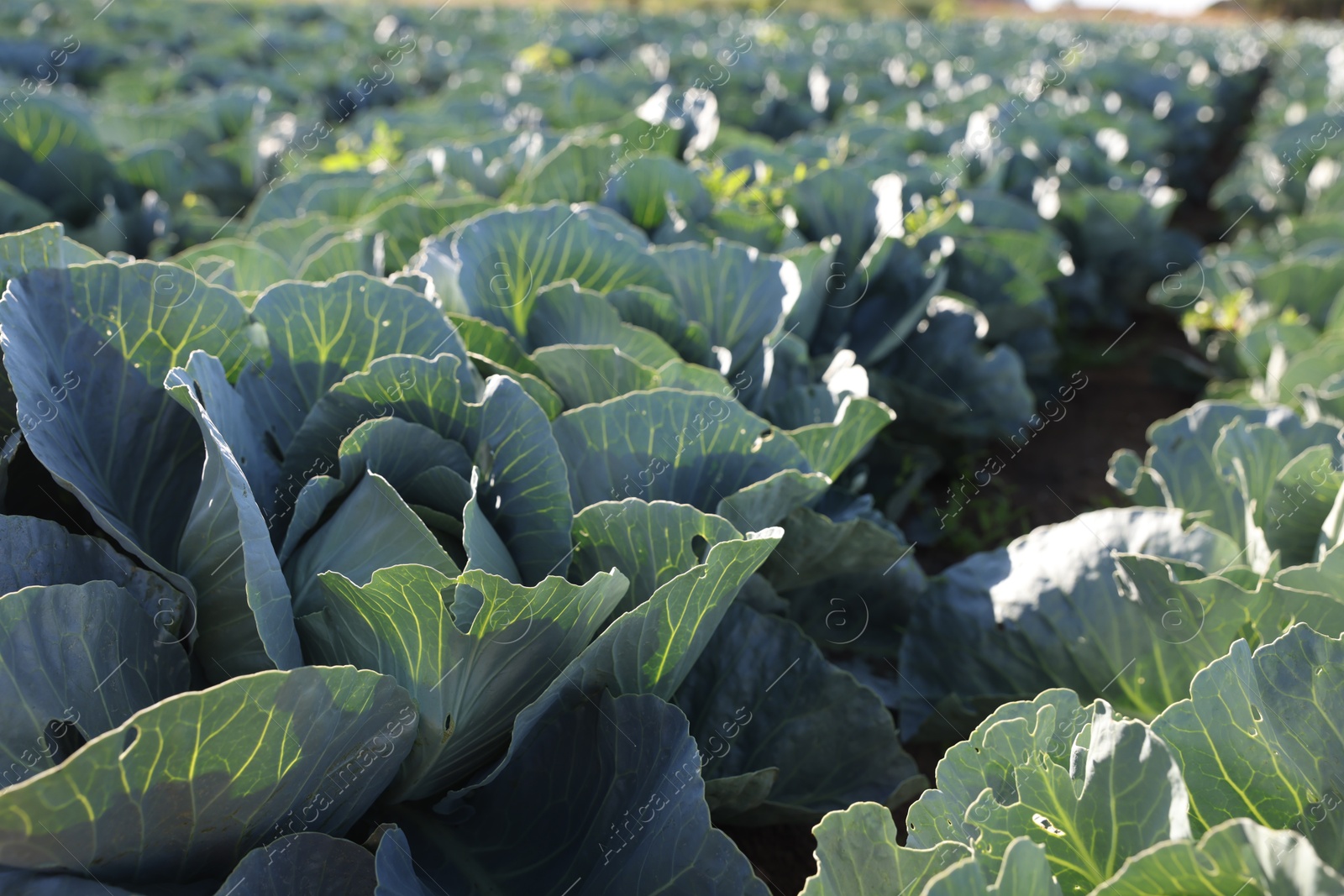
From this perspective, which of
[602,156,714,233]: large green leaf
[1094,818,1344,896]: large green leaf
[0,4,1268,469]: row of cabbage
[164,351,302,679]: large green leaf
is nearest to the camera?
[1094,818,1344,896]: large green leaf

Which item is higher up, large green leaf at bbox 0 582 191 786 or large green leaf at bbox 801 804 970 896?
large green leaf at bbox 0 582 191 786

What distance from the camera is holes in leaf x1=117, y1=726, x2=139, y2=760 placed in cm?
110

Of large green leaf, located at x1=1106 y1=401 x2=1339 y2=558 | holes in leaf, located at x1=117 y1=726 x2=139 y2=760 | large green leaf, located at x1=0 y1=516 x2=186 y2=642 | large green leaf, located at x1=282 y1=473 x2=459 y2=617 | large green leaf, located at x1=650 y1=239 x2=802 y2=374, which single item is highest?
large green leaf, located at x1=0 y1=516 x2=186 y2=642

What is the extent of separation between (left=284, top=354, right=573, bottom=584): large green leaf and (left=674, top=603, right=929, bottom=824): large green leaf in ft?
1.77

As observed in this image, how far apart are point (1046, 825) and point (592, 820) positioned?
2.35 feet

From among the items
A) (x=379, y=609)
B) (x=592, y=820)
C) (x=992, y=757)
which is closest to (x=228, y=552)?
(x=379, y=609)

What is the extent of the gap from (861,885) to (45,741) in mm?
1065

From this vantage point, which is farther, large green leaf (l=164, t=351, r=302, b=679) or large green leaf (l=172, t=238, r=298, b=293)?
large green leaf (l=172, t=238, r=298, b=293)

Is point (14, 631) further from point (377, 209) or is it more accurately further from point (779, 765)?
point (377, 209)

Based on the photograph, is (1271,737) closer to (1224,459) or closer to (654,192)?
(1224,459)

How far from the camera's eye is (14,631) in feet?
4.05

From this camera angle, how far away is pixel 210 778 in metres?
1.21

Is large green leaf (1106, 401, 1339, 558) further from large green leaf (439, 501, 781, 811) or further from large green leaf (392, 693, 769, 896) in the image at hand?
large green leaf (392, 693, 769, 896)

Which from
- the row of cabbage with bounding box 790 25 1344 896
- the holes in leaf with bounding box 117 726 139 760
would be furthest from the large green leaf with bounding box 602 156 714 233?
the holes in leaf with bounding box 117 726 139 760
